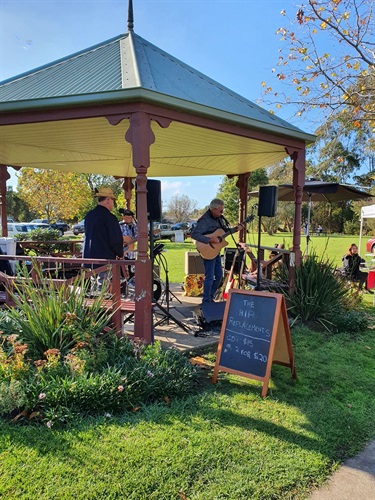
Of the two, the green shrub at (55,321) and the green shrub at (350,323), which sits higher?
the green shrub at (55,321)

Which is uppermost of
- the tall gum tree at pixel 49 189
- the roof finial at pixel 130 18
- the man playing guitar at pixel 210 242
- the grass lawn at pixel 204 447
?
the roof finial at pixel 130 18

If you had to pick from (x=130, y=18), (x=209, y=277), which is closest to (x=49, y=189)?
(x=130, y=18)

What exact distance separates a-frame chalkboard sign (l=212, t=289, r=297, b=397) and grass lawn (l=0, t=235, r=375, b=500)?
8.7 inches

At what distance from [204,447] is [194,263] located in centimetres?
544

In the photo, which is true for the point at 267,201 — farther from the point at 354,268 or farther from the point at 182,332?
the point at 354,268

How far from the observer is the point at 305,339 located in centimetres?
500

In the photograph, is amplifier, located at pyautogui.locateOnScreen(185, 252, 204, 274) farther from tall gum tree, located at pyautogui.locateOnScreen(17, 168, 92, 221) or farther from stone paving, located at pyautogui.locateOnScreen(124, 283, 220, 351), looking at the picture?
tall gum tree, located at pyautogui.locateOnScreen(17, 168, 92, 221)

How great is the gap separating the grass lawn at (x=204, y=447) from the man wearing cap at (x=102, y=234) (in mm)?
1966

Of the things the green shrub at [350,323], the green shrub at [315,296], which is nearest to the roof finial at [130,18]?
→ the green shrub at [315,296]

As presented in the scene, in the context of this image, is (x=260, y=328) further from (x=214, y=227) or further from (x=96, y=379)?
(x=214, y=227)

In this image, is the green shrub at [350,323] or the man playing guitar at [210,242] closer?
the man playing guitar at [210,242]

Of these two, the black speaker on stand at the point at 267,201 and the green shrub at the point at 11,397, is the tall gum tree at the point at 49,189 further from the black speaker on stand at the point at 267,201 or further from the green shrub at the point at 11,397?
the green shrub at the point at 11,397

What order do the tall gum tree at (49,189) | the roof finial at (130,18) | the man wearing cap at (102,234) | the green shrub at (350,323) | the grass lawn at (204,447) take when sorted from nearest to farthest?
1. the grass lawn at (204,447)
2. the man wearing cap at (102,234)
3. the roof finial at (130,18)
4. the green shrub at (350,323)
5. the tall gum tree at (49,189)

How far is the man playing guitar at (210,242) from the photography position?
5242 mm
